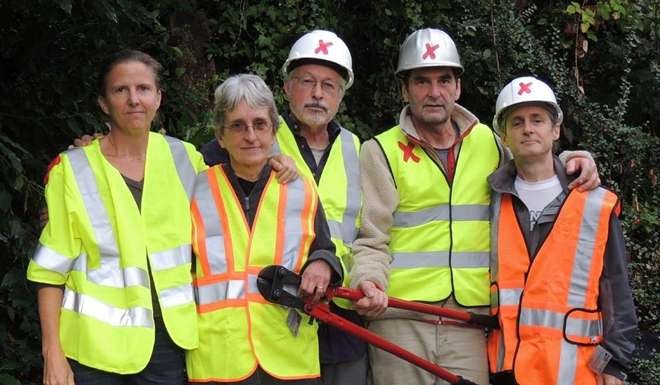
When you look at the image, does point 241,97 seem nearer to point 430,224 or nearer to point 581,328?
point 430,224

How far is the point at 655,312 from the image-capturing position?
225 inches

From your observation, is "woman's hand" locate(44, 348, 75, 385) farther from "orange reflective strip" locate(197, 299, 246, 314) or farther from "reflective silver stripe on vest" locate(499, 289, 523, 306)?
"reflective silver stripe on vest" locate(499, 289, 523, 306)

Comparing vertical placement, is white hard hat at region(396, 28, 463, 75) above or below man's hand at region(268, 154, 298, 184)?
above

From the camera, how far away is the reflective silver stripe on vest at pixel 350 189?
388 centimetres

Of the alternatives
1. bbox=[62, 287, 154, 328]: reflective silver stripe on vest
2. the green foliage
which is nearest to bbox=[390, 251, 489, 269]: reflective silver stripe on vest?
bbox=[62, 287, 154, 328]: reflective silver stripe on vest

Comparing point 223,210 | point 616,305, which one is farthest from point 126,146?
point 616,305

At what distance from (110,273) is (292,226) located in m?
0.74

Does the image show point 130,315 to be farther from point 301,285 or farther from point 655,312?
point 655,312

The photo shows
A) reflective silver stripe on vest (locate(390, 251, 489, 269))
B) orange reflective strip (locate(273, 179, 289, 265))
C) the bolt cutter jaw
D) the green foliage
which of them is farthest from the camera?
the green foliage

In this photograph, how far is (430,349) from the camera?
3.89 m

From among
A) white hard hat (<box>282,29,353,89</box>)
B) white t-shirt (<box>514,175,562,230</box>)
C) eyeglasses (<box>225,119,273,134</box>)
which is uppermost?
white hard hat (<box>282,29,353,89</box>)

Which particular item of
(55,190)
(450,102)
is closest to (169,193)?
(55,190)

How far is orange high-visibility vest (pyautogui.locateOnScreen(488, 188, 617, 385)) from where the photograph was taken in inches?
140

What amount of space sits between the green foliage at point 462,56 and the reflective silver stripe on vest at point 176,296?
71.8 inches
